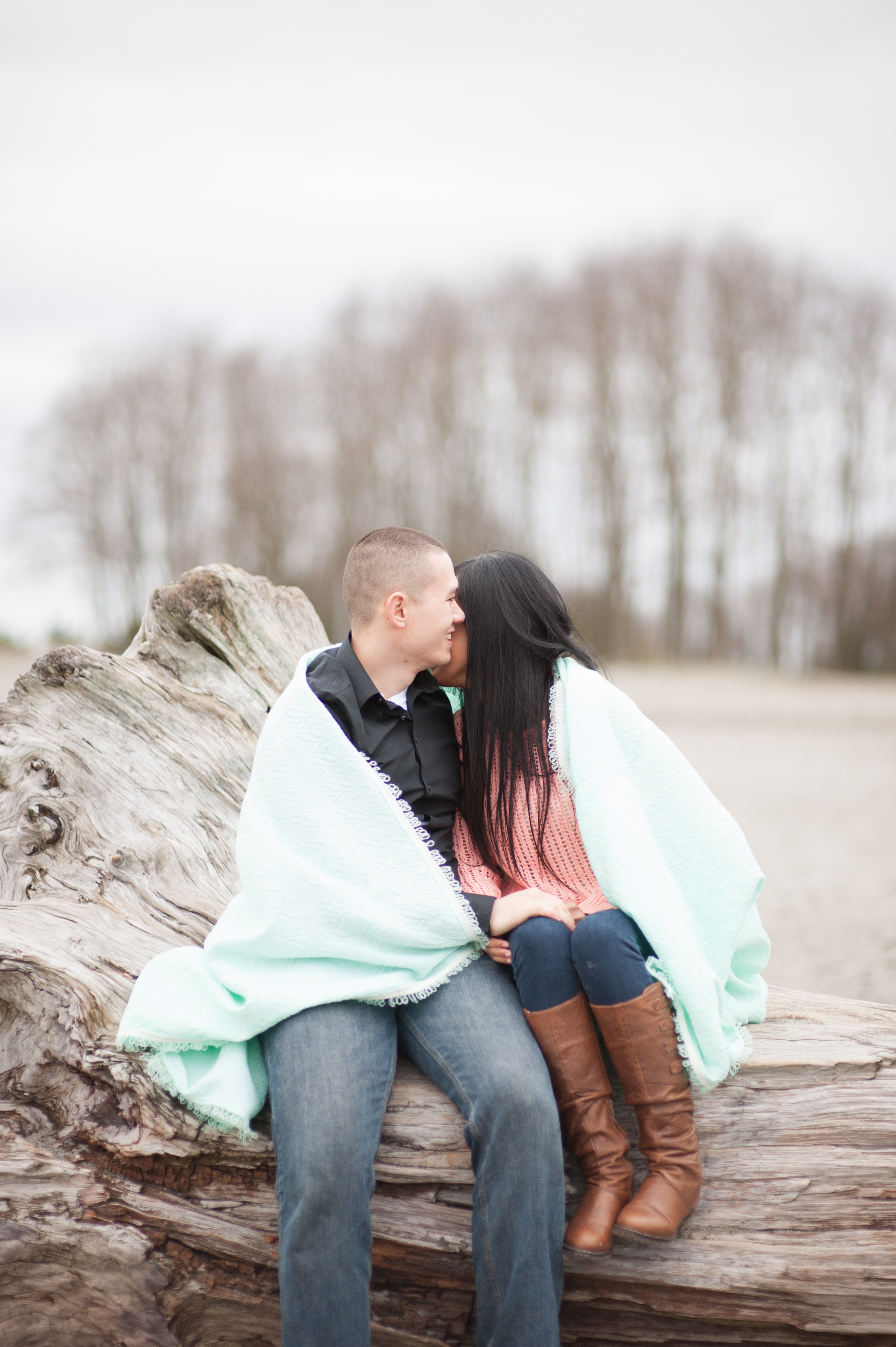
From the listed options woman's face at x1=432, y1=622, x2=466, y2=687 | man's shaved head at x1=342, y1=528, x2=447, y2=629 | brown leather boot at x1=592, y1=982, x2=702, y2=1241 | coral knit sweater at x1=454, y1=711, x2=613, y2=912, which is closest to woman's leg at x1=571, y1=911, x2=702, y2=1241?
brown leather boot at x1=592, y1=982, x2=702, y2=1241

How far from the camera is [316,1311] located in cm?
177

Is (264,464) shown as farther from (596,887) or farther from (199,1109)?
(199,1109)

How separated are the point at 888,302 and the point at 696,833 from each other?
26.0m

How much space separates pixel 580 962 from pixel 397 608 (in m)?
0.91

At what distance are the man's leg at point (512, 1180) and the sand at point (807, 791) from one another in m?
3.98

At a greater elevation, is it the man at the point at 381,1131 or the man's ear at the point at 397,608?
the man's ear at the point at 397,608

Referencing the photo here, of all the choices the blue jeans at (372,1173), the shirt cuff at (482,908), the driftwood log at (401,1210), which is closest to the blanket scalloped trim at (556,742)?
the shirt cuff at (482,908)

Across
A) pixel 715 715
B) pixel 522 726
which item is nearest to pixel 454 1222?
pixel 522 726

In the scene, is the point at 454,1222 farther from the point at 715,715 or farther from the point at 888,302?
the point at 888,302

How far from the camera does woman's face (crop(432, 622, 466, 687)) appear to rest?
244 cm

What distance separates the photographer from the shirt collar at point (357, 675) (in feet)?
7.73

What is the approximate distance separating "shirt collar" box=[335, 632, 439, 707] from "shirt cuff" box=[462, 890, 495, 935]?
1.72ft

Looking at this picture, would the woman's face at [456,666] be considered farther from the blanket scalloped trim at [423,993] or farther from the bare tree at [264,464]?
the bare tree at [264,464]

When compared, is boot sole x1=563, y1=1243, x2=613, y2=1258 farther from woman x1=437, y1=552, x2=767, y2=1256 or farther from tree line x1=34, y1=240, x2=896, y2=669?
tree line x1=34, y1=240, x2=896, y2=669
